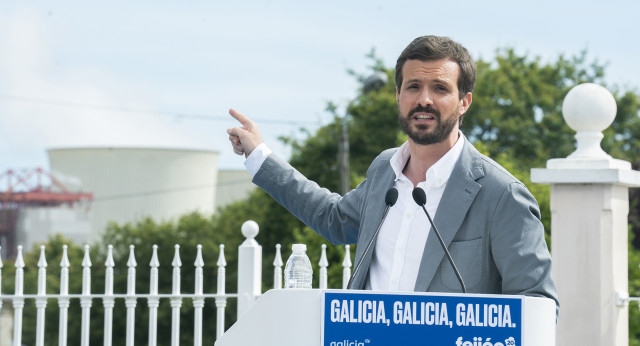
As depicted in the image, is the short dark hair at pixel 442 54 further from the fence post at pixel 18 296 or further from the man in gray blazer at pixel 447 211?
the fence post at pixel 18 296

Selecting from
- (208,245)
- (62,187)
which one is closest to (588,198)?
(208,245)

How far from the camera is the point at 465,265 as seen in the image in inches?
98.4

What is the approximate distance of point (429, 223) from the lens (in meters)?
2.58

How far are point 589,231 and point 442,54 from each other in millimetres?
2731

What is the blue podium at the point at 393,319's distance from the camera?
210 centimetres

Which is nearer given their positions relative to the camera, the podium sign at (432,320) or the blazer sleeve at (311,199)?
the podium sign at (432,320)

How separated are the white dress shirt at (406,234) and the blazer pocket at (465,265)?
0.08 m

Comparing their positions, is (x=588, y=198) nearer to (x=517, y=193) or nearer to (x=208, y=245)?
(x=517, y=193)

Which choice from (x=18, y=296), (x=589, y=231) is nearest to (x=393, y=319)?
(x=589, y=231)

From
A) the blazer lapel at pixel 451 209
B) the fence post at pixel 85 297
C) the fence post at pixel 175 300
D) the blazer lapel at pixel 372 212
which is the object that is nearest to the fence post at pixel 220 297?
the fence post at pixel 175 300

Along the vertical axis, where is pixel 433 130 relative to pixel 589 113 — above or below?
below

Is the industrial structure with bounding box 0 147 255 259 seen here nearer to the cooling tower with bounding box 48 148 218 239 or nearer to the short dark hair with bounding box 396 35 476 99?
the cooling tower with bounding box 48 148 218 239

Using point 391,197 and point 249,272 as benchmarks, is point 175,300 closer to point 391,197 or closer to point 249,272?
point 249,272

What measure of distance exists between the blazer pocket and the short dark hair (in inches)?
14.7
